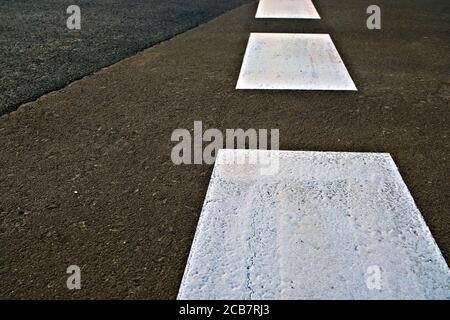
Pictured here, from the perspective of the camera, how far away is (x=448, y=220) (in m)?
2.32

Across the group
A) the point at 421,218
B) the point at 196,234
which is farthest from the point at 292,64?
the point at 196,234

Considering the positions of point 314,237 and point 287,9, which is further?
point 287,9

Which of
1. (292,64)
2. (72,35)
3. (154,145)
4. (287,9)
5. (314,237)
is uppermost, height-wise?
(287,9)

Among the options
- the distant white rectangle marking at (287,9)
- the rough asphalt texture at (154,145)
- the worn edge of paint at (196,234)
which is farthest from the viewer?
the distant white rectangle marking at (287,9)

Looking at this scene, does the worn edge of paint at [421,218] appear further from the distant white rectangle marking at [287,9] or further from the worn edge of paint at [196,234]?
the distant white rectangle marking at [287,9]

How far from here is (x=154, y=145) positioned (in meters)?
3.02

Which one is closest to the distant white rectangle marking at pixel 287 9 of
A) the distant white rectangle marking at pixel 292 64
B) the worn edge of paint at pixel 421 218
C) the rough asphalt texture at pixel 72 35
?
the rough asphalt texture at pixel 72 35

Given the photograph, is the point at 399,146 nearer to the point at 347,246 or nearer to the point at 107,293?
the point at 347,246

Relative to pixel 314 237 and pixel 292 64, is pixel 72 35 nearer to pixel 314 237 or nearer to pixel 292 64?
pixel 292 64

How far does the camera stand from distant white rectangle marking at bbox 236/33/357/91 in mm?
4066

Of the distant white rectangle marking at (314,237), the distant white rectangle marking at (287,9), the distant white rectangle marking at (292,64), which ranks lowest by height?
the distant white rectangle marking at (314,237)

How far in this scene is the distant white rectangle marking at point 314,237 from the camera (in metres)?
1.93

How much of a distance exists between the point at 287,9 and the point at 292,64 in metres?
2.67

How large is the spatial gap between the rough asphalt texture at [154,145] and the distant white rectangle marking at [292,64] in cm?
14
